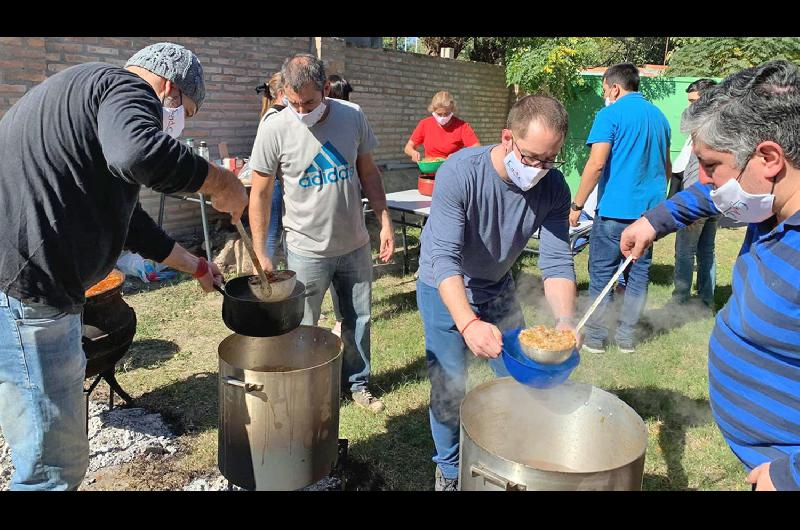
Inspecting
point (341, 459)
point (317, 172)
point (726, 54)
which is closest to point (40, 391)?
point (341, 459)

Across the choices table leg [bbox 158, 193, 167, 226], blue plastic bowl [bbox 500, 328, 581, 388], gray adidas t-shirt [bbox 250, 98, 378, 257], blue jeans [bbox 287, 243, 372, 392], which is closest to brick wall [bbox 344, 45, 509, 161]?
table leg [bbox 158, 193, 167, 226]

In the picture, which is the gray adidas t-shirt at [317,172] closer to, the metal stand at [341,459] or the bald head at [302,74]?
the bald head at [302,74]

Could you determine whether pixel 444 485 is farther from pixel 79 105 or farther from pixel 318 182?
pixel 79 105

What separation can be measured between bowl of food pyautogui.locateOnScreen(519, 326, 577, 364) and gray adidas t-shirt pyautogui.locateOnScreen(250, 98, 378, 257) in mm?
1785

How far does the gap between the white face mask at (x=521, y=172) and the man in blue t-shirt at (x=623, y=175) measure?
2.66 m

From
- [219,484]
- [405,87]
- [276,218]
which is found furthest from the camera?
[405,87]

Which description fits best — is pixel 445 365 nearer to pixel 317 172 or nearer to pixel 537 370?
pixel 537 370

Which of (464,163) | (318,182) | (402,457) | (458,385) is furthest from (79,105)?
(402,457)

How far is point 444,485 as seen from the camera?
Answer: 303cm

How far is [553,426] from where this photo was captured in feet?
8.49

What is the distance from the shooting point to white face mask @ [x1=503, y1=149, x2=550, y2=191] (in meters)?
2.51

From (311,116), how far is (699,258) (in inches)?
182

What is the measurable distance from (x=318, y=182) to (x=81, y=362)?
6.07 ft

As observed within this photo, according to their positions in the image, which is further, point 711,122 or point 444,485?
point 444,485
